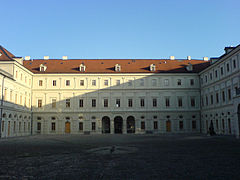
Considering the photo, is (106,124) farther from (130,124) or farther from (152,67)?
(152,67)

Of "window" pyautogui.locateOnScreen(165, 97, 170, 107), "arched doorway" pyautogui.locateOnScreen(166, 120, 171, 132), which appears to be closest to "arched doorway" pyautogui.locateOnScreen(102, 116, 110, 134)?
"arched doorway" pyautogui.locateOnScreen(166, 120, 171, 132)

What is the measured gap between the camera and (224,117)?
129ft

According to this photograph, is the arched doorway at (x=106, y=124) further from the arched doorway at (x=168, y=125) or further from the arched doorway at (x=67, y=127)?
the arched doorway at (x=168, y=125)

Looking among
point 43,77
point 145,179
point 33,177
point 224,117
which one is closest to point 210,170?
point 145,179

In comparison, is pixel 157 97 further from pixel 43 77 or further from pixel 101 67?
pixel 43 77

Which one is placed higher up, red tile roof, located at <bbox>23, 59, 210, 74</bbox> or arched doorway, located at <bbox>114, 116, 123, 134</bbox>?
red tile roof, located at <bbox>23, 59, 210, 74</bbox>

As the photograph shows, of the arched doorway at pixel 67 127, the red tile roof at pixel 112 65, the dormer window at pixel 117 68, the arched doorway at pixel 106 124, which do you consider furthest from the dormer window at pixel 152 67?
the arched doorway at pixel 67 127

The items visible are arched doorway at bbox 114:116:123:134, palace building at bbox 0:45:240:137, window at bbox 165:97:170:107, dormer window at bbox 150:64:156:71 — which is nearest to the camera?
palace building at bbox 0:45:240:137

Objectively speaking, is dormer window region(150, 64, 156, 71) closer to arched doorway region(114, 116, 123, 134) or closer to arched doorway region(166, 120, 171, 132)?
arched doorway region(166, 120, 171, 132)

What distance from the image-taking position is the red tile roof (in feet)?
171

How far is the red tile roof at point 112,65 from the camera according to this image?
52125 millimetres

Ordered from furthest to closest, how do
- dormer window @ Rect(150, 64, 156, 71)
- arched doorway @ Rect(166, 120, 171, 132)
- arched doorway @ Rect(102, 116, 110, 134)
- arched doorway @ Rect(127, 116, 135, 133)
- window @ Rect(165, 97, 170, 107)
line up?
arched doorway @ Rect(102, 116, 110, 134) < arched doorway @ Rect(127, 116, 135, 133) < dormer window @ Rect(150, 64, 156, 71) < window @ Rect(165, 97, 170, 107) < arched doorway @ Rect(166, 120, 171, 132)

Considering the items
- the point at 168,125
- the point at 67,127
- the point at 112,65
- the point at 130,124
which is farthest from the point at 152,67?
the point at 67,127

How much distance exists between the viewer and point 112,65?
178 ft
